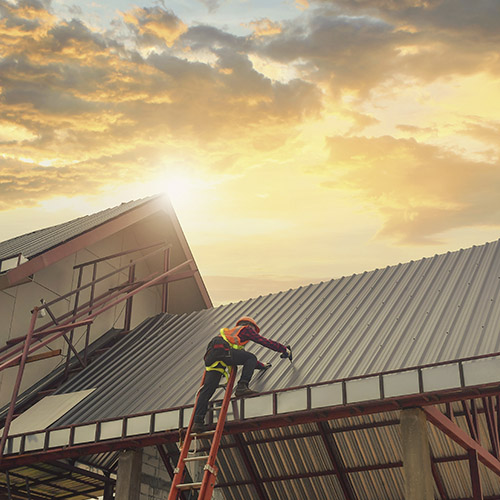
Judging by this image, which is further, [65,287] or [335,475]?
[65,287]

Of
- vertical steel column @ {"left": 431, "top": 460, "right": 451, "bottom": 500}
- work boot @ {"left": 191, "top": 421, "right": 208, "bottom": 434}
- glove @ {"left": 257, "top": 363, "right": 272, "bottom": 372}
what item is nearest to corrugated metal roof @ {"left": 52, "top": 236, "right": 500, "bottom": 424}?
glove @ {"left": 257, "top": 363, "right": 272, "bottom": 372}

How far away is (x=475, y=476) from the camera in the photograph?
15336mm

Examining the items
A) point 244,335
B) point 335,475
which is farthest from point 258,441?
point 244,335

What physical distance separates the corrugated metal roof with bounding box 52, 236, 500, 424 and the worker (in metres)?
0.74

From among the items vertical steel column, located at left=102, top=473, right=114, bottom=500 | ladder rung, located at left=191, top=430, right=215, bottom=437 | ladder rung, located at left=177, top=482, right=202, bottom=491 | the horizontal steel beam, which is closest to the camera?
ladder rung, located at left=177, top=482, right=202, bottom=491

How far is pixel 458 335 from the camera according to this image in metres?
15.8

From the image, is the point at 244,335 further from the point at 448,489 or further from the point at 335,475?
the point at 448,489

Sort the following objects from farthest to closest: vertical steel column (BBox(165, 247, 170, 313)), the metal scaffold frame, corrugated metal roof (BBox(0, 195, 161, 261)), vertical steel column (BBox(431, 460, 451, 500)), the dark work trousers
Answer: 1. vertical steel column (BBox(165, 247, 170, 313))
2. corrugated metal roof (BBox(0, 195, 161, 261))
3. the metal scaffold frame
4. vertical steel column (BBox(431, 460, 451, 500))
5. the dark work trousers

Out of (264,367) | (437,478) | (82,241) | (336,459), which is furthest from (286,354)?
(82,241)

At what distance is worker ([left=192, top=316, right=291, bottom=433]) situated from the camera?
49.8ft

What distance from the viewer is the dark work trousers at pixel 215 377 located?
15.1m

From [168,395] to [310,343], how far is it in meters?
3.84

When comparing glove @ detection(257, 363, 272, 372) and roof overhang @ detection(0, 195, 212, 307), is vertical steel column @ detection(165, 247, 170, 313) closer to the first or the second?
roof overhang @ detection(0, 195, 212, 307)

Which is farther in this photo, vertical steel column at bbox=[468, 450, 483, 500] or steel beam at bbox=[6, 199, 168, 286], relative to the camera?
steel beam at bbox=[6, 199, 168, 286]
